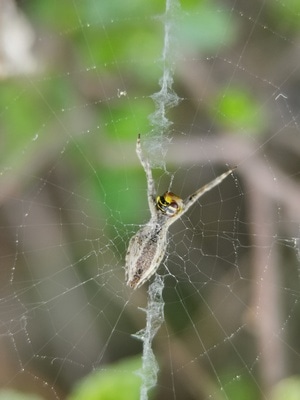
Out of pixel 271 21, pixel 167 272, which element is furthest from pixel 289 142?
pixel 167 272

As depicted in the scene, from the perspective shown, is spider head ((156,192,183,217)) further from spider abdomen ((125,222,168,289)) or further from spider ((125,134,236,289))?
spider abdomen ((125,222,168,289))

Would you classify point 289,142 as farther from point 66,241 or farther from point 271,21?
point 66,241

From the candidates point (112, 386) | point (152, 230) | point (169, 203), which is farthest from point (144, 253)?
point (112, 386)

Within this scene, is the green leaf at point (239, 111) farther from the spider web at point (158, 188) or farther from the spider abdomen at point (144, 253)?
the spider abdomen at point (144, 253)

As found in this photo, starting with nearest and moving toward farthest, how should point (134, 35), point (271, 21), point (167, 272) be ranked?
1. point (134, 35)
2. point (271, 21)
3. point (167, 272)

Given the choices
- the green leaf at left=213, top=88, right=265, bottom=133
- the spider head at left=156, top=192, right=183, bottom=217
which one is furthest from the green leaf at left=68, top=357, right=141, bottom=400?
the green leaf at left=213, top=88, right=265, bottom=133

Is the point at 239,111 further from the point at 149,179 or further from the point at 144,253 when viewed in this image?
the point at 144,253

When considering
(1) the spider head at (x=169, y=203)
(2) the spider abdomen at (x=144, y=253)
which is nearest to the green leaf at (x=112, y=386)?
(2) the spider abdomen at (x=144, y=253)
